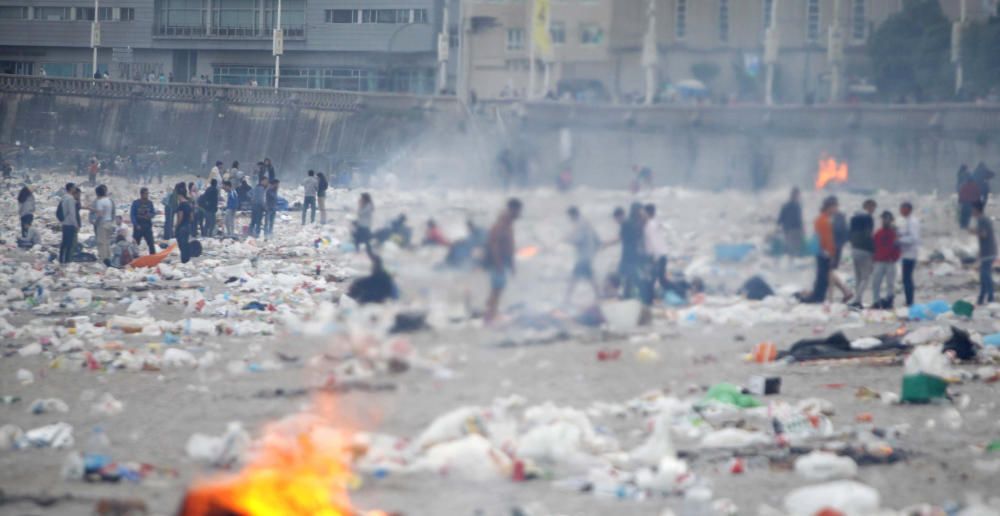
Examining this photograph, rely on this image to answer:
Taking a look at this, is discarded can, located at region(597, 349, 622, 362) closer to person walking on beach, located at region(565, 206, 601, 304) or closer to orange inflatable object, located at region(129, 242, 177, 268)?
person walking on beach, located at region(565, 206, 601, 304)

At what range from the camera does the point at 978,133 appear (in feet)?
68.6

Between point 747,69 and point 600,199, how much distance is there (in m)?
1.90

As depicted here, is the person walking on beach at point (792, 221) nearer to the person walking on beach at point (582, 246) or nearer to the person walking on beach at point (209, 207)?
the person walking on beach at point (582, 246)

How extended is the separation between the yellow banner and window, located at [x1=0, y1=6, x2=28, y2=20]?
24.0 metres

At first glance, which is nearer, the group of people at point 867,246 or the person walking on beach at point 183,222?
the group of people at point 867,246

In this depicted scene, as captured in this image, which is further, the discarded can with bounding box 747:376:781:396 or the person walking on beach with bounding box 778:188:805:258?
the person walking on beach with bounding box 778:188:805:258

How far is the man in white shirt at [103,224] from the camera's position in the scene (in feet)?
65.3

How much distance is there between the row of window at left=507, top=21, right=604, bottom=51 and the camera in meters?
10.6

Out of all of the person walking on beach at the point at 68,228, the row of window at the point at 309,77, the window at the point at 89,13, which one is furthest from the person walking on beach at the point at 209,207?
the row of window at the point at 309,77

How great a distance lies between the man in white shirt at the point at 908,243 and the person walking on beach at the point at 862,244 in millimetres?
364

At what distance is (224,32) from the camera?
46688mm

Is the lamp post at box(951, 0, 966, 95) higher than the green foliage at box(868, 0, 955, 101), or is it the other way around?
the lamp post at box(951, 0, 966, 95)

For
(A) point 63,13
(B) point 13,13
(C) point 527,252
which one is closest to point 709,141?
(C) point 527,252

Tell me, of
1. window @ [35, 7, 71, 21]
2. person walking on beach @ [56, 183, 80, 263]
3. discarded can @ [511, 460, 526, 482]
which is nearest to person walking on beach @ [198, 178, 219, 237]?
person walking on beach @ [56, 183, 80, 263]
